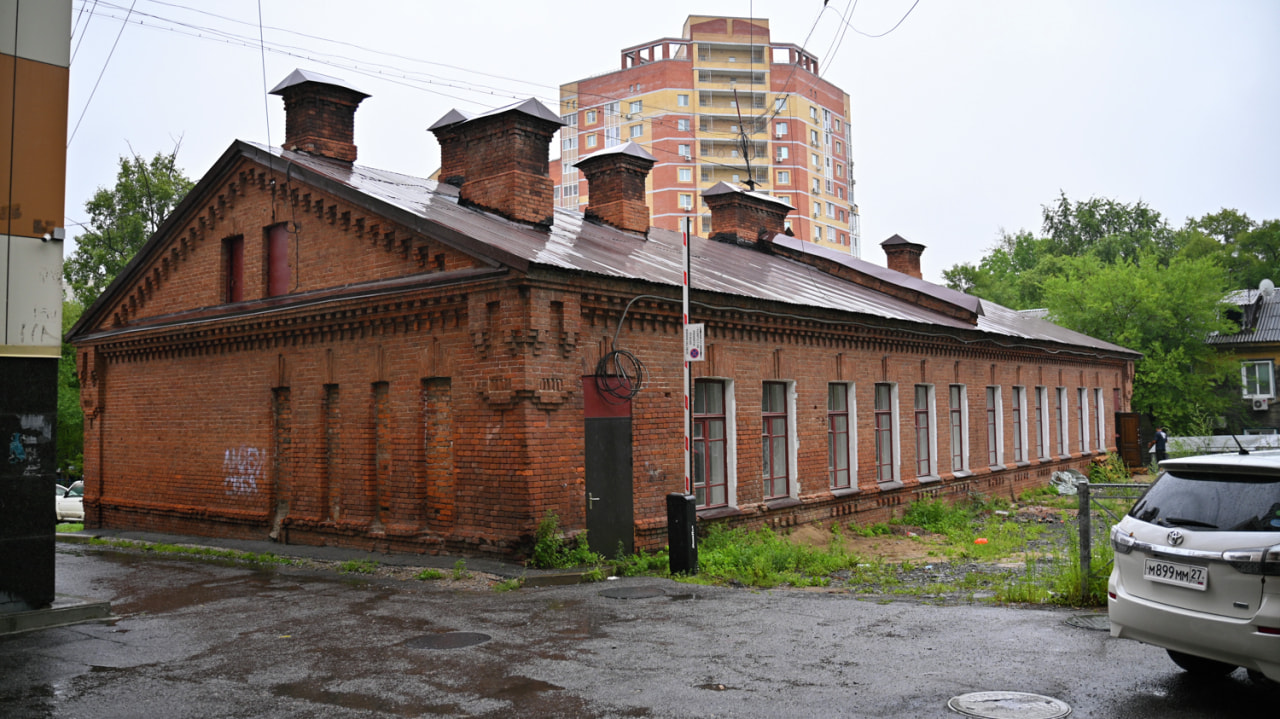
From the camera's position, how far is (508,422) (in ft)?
37.6

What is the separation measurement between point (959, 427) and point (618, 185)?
984cm

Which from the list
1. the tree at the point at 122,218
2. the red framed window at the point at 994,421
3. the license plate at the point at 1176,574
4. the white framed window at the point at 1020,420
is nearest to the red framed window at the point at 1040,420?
the white framed window at the point at 1020,420

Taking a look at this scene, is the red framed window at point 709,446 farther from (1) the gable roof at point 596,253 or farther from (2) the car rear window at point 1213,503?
(2) the car rear window at point 1213,503

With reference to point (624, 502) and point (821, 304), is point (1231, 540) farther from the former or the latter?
point (821, 304)

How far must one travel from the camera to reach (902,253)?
29.5 meters

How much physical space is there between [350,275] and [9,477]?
19.5 feet

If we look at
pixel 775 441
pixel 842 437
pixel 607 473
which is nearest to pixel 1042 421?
pixel 842 437

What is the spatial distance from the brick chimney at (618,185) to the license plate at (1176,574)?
1406cm

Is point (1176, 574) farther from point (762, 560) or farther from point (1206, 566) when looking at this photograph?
point (762, 560)

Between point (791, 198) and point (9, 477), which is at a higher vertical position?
point (791, 198)

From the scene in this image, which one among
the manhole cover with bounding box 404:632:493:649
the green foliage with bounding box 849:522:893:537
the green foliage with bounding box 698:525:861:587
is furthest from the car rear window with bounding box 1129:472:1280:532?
the green foliage with bounding box 849:522:893:537

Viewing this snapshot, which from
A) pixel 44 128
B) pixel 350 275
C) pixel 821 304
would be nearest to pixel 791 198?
pixel 821 304

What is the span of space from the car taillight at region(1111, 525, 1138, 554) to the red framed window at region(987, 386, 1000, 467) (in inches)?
702

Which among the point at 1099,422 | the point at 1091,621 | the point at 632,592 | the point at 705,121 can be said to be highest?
the point at 705,121
